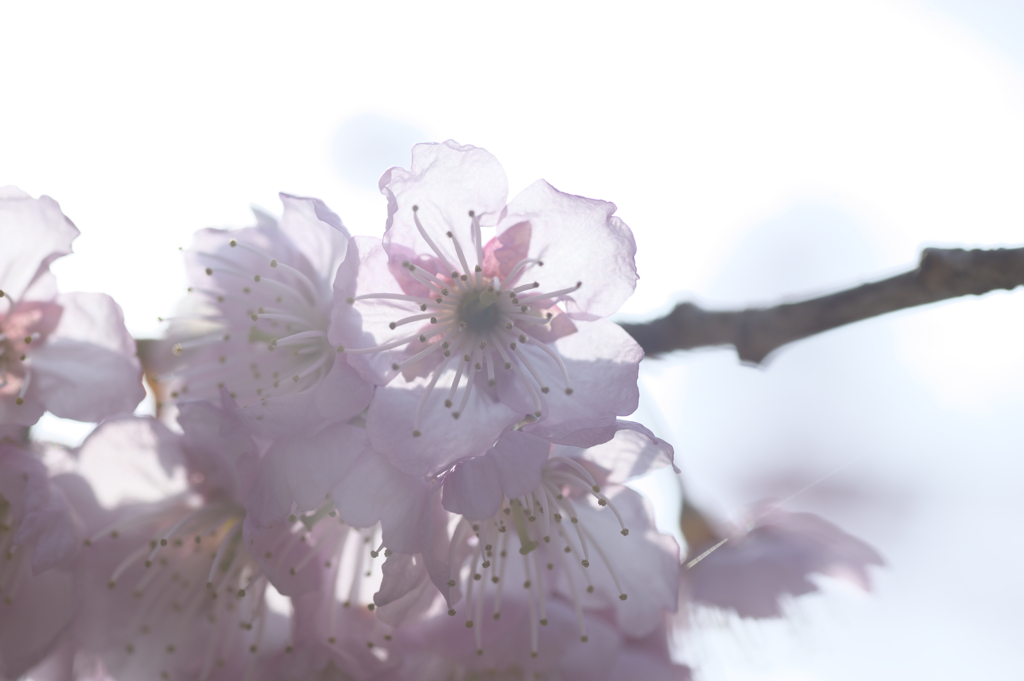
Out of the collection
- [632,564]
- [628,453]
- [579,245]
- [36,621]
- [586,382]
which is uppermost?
[579,245]

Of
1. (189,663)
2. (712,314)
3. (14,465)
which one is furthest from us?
(712,314)

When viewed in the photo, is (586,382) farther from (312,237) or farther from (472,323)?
(312,237)

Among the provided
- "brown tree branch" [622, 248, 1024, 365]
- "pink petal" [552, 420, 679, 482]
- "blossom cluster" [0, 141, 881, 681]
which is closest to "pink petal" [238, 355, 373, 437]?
"blossom cluster" [0, 141, 881, 681]

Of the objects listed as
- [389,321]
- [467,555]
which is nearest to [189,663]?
[467,555]

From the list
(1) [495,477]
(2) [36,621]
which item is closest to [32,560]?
(2) [36,621]

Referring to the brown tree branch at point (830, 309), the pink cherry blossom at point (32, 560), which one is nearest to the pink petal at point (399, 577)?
the pink cherry blossom at point (32, 560)

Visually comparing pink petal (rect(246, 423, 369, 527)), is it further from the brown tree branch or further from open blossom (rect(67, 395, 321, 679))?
the brown tree branch

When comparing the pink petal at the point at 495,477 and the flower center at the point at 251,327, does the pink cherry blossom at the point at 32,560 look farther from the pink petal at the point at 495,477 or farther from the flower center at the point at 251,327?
the pink petal at the point at 495,477

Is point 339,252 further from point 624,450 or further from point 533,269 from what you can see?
point 624,450
